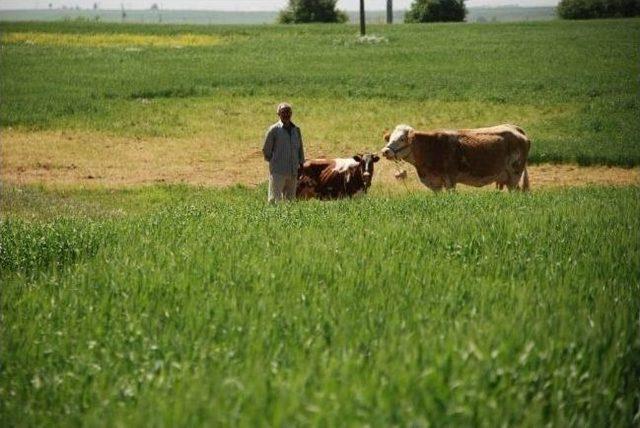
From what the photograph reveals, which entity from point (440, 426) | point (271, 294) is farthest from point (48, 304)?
point (440, 426)

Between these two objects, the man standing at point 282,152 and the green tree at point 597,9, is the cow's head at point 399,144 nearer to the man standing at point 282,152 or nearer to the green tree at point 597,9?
the man standing at point 282,152

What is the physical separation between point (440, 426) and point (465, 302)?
75.8 inches

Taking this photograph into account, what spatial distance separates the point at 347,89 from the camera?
1299 inches

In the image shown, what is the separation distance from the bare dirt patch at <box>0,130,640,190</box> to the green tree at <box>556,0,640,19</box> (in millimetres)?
74960

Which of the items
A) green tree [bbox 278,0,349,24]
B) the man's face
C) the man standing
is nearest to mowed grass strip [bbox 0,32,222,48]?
green tree [bbox 278,0,349,24]

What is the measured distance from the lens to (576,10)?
9275cm

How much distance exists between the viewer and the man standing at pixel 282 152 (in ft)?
41.7

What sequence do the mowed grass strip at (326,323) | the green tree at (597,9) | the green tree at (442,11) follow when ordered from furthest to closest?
the green tree at (442,11)
the green tree at (597,9)
the mowed grass strip at (326,323)

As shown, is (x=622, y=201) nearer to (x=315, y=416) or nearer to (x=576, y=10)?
(x=315, y=416)

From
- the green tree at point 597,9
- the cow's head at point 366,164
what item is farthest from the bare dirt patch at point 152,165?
the green tree at point 597,9

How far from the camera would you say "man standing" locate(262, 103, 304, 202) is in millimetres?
12719

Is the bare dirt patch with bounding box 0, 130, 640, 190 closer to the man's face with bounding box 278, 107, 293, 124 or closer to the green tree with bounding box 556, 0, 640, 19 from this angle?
the man's face with bounding box 278, 107, 293, 124

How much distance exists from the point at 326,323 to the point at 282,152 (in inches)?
321

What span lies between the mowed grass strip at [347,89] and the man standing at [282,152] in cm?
889
